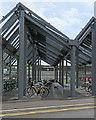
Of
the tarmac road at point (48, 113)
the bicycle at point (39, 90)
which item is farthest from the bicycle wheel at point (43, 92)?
the tarmac road at point (48, 113)

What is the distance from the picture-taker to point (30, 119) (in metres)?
5.46

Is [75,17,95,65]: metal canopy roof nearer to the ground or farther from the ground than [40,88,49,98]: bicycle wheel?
farther from the ground

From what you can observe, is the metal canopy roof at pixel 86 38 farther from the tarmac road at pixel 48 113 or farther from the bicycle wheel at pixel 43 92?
the tarmac road at pixel 48 113

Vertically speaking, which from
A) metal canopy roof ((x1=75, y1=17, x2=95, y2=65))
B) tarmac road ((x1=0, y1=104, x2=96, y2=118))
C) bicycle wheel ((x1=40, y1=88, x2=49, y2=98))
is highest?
metal canopy roof ((x1=75, y1=17, x2=95, y2=65))

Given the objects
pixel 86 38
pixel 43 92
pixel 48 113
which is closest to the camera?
pixel 48 113

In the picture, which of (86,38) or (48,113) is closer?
(48,113)

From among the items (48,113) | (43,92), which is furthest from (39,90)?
(48,113)

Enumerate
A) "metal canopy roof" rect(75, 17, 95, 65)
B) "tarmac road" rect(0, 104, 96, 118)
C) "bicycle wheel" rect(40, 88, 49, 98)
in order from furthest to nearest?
"metal canopy roof" rect(75, 17, 95, 65), "bicycle wheel" rect(40, 88, 49, 98), "tarmac road" rect(0, 104, 96, 118)

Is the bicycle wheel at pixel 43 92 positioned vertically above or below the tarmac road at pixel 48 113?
above

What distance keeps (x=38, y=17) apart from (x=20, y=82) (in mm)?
3621

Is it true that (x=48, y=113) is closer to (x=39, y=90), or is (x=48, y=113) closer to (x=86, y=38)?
(x=39, y=90)

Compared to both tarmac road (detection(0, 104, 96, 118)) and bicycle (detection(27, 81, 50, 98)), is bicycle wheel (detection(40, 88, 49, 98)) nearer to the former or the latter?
bicycle (detection(27, 81, 50, 98))

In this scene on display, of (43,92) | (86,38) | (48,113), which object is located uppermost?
(86,38)

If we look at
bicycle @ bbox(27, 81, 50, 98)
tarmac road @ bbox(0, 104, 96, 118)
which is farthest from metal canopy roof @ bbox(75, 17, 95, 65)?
tarmac road @ bbox(0, 104, 96, 118)
